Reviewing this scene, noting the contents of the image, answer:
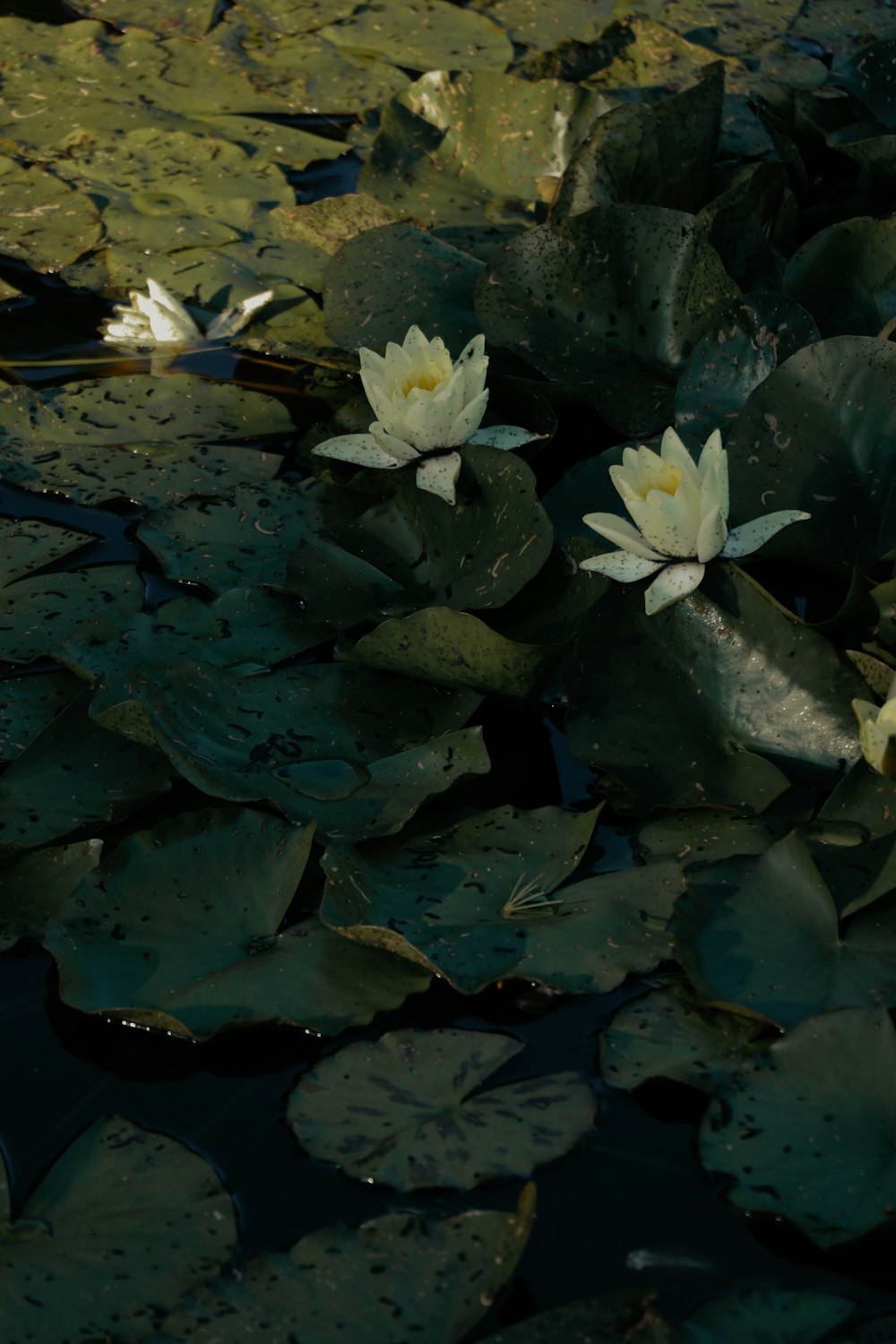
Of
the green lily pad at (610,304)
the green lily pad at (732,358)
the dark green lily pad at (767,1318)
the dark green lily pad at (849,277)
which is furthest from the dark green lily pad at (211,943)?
the dark green lily pad at (849,277)

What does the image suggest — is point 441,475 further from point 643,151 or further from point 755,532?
point 643,151

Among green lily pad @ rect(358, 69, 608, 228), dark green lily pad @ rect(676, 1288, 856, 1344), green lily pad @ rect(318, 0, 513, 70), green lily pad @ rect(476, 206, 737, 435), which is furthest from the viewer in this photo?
green lily pad @ rect(318, 0, 513, 70)

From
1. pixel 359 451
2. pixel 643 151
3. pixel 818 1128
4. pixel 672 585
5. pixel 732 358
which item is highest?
pixel 643 151

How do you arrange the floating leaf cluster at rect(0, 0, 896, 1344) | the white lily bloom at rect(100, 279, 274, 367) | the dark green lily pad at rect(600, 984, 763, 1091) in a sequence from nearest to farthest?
the floating leaf cluster at rect(0, 0, 896, 1344)
the dark green lily pad at rect(600, 984, 763, 1091)
the white lily bloom at rect(100, 279, 274, 367)

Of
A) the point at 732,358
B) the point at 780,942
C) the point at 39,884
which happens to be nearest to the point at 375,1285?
the point at 780,942

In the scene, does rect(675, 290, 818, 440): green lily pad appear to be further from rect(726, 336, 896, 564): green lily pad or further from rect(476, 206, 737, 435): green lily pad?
rect(726, 336, 896, 564): green lily pad

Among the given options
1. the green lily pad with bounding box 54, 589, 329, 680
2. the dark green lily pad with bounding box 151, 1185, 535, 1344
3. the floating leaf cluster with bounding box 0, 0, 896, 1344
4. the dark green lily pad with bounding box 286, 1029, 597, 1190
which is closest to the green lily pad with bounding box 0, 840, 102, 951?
the floating leaf cluster with bounding box 0, 0, 896, 1344

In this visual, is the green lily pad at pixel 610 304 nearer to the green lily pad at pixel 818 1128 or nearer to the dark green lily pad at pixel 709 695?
the dark green lily pad at pixel 709 695
